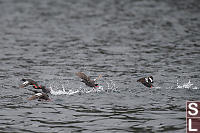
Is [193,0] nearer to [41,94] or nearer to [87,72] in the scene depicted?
[87,72]

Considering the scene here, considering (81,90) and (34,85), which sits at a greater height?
(34,85)

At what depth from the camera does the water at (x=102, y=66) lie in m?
15.2

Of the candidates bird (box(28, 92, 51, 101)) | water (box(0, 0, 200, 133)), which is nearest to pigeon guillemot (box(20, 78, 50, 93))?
water (box(0, 0, 200, 133))

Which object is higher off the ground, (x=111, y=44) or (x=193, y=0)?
(x=193, y=0)

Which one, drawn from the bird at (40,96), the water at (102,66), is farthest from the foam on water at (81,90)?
the bird at (40,96)

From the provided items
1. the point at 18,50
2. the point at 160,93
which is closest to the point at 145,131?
the point at 160,93

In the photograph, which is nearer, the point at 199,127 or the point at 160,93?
the point at 199,127

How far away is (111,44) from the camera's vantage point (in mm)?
30000

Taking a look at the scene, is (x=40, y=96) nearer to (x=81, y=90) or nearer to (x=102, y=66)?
(x=81, y=90)

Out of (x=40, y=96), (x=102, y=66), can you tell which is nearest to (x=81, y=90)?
(x=40, y=96)

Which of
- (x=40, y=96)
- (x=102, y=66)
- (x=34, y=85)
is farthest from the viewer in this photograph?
(x=102, y=66)

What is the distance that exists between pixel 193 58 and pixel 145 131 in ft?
39.1

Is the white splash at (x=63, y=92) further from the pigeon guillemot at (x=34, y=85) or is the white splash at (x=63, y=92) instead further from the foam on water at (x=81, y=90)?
the pigeon guillemot at (x=34, y=85)

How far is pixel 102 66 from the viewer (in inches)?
925
